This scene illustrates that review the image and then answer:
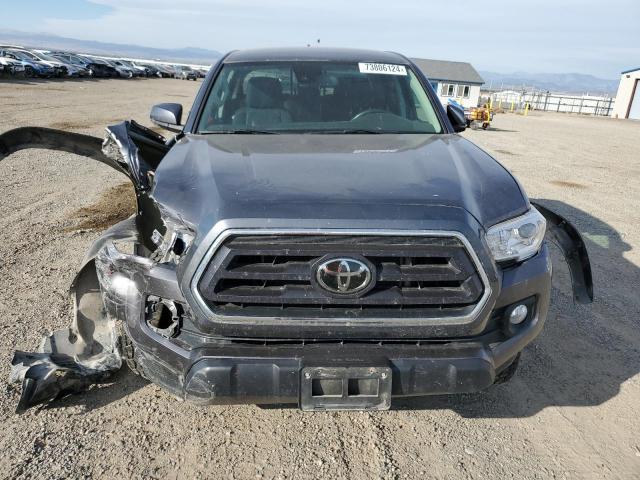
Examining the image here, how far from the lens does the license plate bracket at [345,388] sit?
2.25 m

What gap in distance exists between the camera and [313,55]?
4.20 meters

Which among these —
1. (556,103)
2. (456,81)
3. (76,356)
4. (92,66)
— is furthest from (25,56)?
(556,103)

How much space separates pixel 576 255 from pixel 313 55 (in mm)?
2402

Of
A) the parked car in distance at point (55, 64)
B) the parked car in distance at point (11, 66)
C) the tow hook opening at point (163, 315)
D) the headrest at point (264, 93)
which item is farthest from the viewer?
the parked car in distance at point (55, 64)

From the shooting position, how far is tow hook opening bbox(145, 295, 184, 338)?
233 cm

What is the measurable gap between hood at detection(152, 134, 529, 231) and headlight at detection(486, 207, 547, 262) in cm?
5

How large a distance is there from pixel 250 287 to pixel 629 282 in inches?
161

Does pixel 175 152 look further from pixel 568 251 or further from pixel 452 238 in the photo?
pixel 568 251

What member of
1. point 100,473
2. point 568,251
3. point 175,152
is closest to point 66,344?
point 100,473

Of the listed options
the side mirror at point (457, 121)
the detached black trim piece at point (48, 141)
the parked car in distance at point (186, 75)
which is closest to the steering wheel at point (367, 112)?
the side mirror at point (457, 121)

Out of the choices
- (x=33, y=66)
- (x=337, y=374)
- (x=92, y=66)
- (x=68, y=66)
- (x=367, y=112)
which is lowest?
(x=92, y=66)

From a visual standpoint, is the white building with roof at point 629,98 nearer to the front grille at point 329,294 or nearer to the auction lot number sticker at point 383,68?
the auction lot number sticker at point 383,68

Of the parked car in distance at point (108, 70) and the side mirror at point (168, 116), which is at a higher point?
the side mirror at point (168, 116)

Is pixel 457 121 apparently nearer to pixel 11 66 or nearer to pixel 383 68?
pixel 383 68
